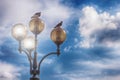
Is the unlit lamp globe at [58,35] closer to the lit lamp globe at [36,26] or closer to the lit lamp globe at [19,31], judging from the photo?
the lit lamp globe at [36,26]

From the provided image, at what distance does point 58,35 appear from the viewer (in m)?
12.6

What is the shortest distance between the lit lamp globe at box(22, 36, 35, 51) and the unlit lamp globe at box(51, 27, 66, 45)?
66cm

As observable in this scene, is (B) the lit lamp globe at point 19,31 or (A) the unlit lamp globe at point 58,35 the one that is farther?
(A) the unlit lamp globe at point 58,35

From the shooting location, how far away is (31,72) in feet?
Answer: 39.4

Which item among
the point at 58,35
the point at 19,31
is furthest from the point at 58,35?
the point at 19,31

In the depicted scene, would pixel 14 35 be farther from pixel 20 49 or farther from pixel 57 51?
pixel 57 51

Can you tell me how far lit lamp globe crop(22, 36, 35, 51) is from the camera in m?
12.6

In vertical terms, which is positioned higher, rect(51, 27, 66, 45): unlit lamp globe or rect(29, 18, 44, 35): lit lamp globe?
rect(29, 18, 44, 35): lit lamp globe

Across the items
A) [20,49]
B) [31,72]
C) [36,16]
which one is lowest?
[31,72]

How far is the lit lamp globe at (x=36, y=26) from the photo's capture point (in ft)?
40.9

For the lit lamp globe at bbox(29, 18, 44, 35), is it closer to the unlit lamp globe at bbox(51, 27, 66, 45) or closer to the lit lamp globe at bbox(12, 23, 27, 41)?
the lit lamp globe at bbox(12, 23, 27, 41)

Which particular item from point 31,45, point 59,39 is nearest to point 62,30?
point 59,39

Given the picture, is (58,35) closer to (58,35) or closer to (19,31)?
(58,35)

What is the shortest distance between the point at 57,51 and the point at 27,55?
102cm
